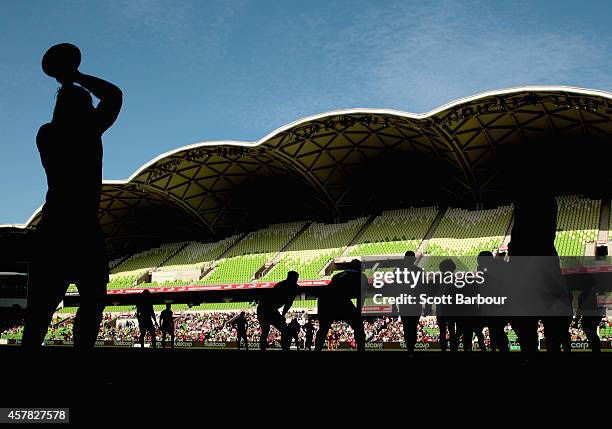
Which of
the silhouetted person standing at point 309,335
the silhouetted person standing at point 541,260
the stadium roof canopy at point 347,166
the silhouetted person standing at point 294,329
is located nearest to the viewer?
the silhouetted person standing at point 541,260

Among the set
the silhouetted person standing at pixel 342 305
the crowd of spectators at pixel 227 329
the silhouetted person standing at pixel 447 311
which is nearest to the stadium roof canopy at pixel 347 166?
the crowd of spectators at pixel 227 329

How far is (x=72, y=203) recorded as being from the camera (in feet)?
12.2

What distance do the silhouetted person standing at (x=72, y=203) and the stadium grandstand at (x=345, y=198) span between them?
27527 mm

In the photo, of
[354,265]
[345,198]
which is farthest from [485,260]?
[345,198]

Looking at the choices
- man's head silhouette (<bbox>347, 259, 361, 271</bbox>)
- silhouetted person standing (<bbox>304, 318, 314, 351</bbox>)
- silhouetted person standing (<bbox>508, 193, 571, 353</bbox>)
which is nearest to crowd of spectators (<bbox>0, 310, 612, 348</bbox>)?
silhouetted person standing (<bbox>304, 318, 314, 351</bbox>)

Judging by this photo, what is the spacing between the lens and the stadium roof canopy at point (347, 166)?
1337 inches

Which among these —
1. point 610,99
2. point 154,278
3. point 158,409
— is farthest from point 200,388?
point 154,278

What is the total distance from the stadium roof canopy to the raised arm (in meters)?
29.7

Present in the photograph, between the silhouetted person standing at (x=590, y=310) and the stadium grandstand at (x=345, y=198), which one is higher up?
the stadium grandstand at (x=345, y=198)

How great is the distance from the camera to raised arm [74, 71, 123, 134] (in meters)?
3.92

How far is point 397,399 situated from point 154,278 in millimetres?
49283

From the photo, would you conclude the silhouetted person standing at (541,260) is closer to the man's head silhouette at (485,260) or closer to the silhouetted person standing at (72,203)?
the silhouetted person standing at (72,203)

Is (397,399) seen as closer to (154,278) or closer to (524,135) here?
(524,135)

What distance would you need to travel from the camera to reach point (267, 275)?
42.3 metres
